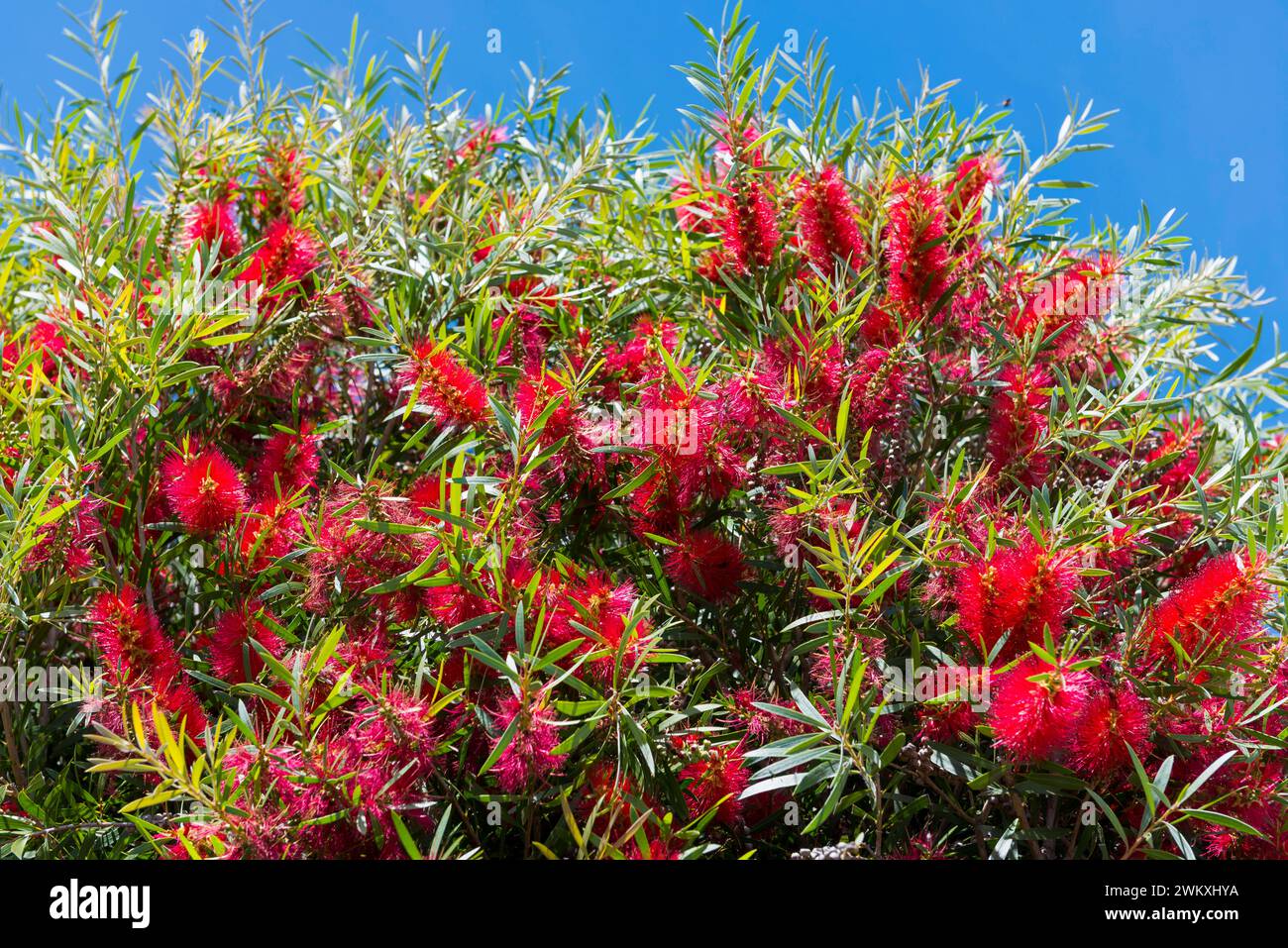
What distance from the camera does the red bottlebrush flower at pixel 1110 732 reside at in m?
1.55

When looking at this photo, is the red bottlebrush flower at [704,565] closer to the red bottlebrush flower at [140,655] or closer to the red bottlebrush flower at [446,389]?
the red bottlebrush flower at [446,389]

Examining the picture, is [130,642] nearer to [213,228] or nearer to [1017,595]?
[213,228]

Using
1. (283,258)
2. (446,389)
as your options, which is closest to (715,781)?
(446,389)

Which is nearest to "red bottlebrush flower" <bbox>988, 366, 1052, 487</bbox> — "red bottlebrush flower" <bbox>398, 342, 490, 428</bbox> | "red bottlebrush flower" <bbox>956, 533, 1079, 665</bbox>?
"red bottlebrush flower" <bbox>956, 533, 1079, 665</bbox>

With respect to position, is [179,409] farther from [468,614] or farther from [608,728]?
[608,728]

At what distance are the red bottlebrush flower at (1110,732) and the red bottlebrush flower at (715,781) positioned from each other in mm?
469

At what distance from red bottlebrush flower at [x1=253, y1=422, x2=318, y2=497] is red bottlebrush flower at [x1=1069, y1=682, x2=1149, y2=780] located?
127cm

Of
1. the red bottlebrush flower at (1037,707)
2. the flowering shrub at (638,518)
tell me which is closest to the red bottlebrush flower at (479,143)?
the flowering shrub at (638,518)

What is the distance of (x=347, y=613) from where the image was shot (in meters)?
1.86

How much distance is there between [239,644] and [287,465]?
1.19ft

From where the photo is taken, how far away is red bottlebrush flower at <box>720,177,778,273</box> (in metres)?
2.01

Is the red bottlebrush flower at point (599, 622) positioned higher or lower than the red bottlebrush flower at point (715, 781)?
higher

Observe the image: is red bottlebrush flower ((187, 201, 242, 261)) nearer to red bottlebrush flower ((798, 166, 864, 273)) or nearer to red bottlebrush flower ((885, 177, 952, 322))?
red bottlebrush flower ((798, 166, 864, 273))

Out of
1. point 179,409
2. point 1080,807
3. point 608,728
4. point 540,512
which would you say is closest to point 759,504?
point 540,512
